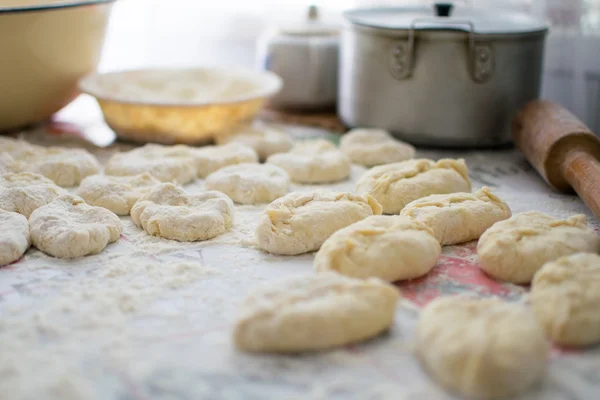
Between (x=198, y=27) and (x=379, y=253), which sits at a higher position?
(x=198, y=27)

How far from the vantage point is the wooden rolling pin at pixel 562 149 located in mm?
1915

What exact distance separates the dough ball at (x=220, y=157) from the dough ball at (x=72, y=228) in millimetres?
501

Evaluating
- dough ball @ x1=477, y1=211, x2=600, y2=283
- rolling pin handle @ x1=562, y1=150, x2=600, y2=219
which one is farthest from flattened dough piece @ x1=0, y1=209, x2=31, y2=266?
rolling pin handle @ x1=562, y1=150, x2=600, y2=219

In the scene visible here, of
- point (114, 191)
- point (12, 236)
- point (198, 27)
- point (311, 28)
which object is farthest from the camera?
point (198, 27)

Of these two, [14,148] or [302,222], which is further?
[14,148]

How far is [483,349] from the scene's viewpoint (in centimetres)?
111

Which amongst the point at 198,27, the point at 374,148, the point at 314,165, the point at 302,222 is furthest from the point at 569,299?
the point at 198,27

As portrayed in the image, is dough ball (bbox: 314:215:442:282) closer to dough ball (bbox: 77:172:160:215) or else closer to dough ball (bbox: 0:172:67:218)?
dough ball (bbox: 77:172:160:215)

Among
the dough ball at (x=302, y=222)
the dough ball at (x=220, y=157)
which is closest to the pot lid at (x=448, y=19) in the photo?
the dough ball at (x=220, y=157)

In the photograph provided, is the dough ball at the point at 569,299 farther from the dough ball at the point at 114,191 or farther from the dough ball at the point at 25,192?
the dough ball at the point at 25,192

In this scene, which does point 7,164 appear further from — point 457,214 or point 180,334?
point 457,214

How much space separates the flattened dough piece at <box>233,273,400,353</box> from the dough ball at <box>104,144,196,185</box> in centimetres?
92

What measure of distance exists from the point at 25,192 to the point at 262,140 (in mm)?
862

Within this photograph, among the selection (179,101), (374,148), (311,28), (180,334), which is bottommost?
(180,334)
